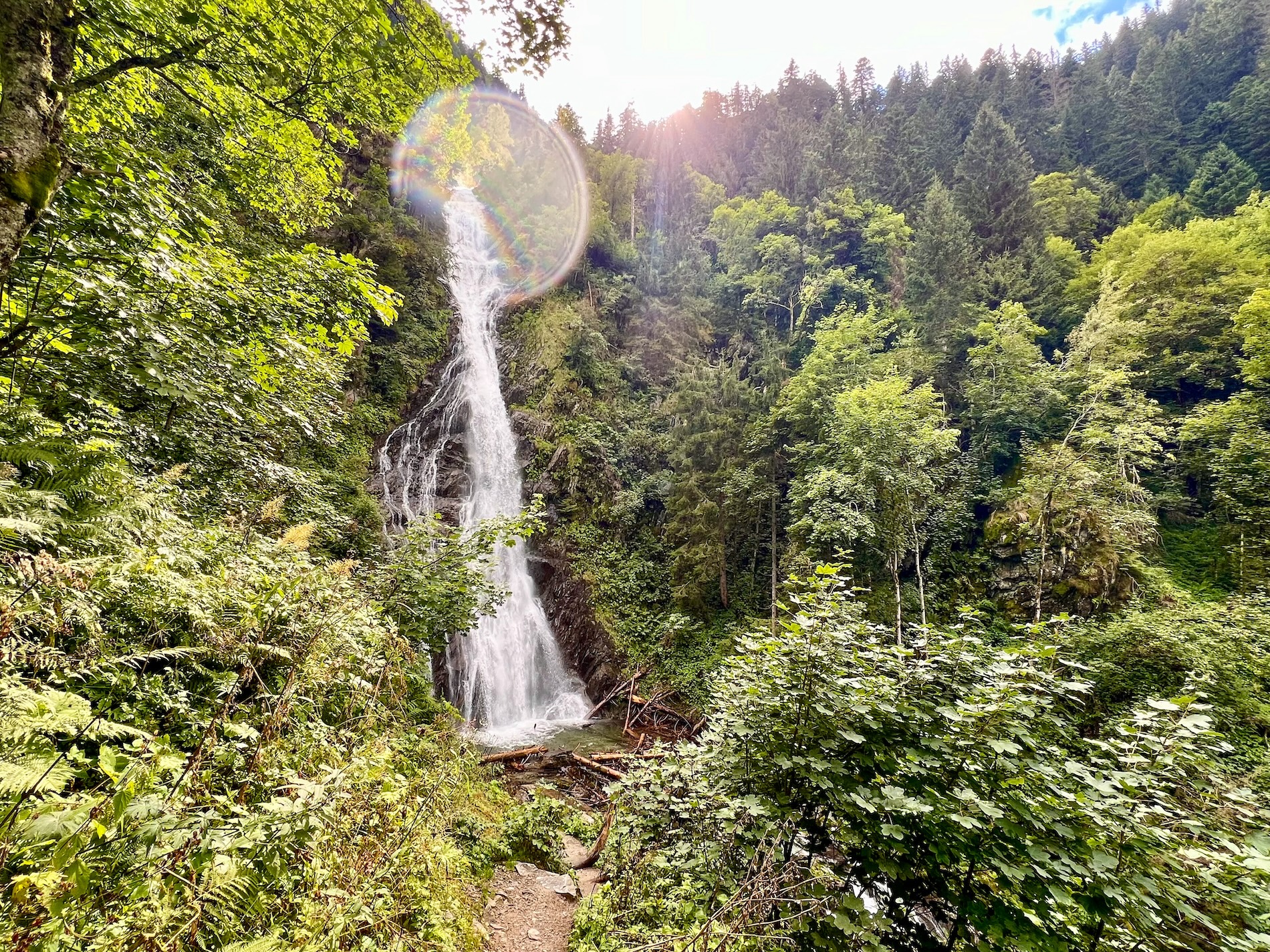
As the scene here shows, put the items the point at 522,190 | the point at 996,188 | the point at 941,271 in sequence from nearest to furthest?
the point at 941,271, the point at 996,188, the point at 522,190

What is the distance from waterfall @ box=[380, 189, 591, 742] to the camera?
553 inches

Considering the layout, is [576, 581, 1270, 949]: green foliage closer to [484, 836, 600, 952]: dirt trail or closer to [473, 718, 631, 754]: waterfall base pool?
[484, 836, 600, 952]: dirt trail

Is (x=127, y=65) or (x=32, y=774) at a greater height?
(x=127, y=65)

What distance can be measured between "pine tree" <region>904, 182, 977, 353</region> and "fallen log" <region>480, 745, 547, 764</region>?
2191 centimetres

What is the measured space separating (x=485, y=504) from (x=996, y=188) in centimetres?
3192

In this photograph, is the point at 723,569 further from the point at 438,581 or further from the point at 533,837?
the point at 533,837

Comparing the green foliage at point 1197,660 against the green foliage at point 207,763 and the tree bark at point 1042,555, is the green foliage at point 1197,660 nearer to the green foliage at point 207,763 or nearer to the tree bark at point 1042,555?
the tree bark at point 1042,555

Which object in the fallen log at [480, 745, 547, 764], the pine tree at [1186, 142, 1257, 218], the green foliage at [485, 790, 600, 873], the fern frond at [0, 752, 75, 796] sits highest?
the pine tree at [1186, 142, 1257, 218]

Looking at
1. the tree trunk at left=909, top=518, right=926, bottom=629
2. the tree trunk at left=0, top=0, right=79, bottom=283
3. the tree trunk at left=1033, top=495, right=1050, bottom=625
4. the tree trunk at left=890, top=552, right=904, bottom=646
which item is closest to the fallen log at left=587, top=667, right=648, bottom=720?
the tree trunk at left=890, top=552, right=904, bottom=646

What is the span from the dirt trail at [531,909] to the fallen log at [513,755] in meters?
4.47

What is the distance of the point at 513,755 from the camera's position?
1026 cm

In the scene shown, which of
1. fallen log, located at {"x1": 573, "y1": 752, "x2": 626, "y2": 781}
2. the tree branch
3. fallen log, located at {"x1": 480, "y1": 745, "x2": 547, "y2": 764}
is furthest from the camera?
fallen log, located at {"x1": 573, "y1": 752, "x2": 626, "y2": 781}

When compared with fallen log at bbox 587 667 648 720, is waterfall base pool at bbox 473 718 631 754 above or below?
below

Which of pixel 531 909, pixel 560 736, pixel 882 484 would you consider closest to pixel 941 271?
pixel 882 484
